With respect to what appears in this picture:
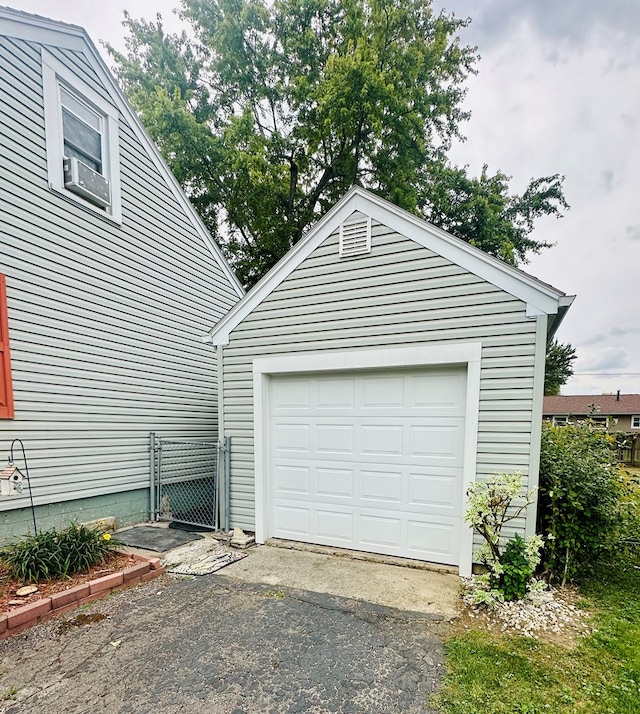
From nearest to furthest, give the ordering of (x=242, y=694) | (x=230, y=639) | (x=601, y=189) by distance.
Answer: (x=242, y=694), (x=230, y=639), (x=601, y=189)

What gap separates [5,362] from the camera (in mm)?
4172

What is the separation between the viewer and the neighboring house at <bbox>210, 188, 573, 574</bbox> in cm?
388

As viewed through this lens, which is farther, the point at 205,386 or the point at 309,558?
the point at 205,386

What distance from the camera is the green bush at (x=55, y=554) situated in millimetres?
3457

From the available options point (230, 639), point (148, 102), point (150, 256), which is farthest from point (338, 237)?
point (148, 102)

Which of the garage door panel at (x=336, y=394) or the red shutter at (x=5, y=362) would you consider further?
the garage door panel at (x=336, y=394)

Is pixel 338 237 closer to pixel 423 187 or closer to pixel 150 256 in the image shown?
pixel 150 256

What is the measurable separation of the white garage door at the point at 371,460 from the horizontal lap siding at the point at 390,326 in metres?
0.38

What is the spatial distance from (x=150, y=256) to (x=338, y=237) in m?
3.47

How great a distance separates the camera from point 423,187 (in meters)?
13.3

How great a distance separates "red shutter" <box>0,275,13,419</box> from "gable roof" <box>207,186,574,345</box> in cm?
230

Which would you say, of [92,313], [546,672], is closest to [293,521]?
[546,672]

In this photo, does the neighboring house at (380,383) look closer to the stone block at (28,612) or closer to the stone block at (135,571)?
the stone block at (135,571)

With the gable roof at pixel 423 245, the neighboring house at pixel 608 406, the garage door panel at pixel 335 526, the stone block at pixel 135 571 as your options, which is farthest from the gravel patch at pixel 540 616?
the neighboring house at pixel 608 406
